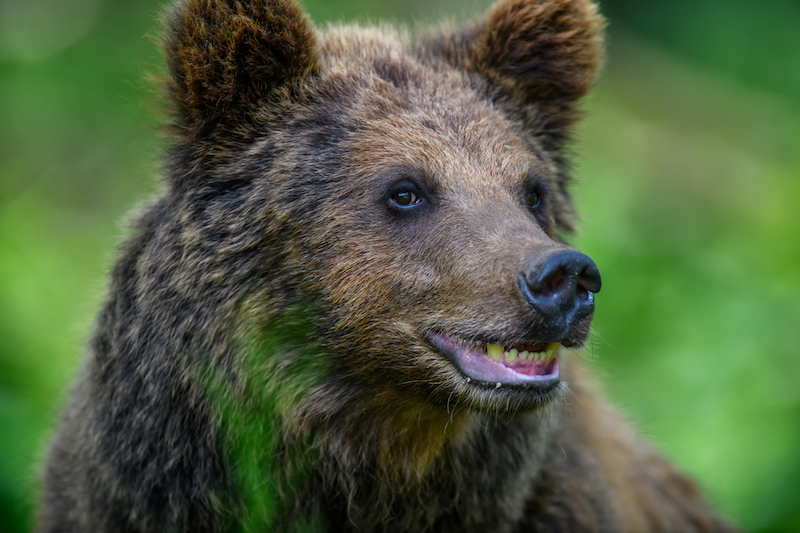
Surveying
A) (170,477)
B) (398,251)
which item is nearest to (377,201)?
(398,251)

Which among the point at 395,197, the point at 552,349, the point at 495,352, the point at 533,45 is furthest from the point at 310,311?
the point at 533,45

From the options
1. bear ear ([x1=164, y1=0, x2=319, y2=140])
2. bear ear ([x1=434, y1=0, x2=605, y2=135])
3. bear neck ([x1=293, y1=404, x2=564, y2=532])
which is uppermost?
bear ear ([x1=164, y1=0, x2=319, y2=140])

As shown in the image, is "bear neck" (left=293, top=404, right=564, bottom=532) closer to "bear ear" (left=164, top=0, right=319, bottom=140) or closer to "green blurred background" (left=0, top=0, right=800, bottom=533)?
"green blurred background" (left=0, top=0, right=800, bottom=533)

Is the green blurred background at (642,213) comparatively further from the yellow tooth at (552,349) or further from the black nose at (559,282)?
the black nose at (559,282)

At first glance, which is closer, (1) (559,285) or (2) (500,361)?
(1) (559,285)

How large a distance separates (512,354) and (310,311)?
890 mm

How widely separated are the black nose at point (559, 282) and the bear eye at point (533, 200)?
0.84m

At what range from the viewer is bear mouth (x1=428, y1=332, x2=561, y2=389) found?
11.4 feet

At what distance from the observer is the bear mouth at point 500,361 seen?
3.47 m

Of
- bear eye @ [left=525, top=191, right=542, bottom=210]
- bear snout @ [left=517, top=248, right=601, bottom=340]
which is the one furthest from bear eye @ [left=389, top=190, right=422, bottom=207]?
bear snout @ [left=517, top=248, right=601, bottom=340]

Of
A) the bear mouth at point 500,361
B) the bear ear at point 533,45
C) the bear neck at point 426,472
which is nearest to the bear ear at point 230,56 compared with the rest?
the bear ear at point 533,45

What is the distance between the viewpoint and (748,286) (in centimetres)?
798

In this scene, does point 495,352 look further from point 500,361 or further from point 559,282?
point 559,282

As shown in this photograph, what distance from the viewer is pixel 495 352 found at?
11.5 ft
